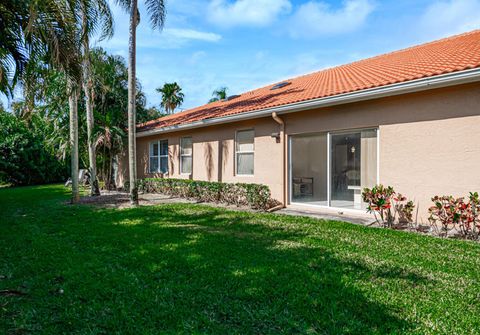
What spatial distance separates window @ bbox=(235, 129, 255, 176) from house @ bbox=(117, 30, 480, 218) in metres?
0.04

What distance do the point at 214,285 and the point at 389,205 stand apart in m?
5.21

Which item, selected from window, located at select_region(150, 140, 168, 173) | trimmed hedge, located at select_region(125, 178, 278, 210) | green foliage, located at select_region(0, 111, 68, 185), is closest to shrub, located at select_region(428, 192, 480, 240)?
trimmed hedge, located at select_region(125, 178, 278, 210)

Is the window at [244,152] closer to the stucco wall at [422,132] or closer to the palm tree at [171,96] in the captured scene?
the stucco wall at [422,132]

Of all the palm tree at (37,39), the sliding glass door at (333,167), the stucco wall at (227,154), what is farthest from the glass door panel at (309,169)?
the palm tree at (37,39)

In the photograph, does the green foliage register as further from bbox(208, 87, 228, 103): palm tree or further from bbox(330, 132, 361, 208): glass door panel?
bbox(330, 132, 361, 208): glass door panel

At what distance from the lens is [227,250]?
18.5 ft

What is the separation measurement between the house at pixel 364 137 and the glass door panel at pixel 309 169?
0.11 feet

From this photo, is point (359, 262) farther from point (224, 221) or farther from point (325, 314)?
point (224, 221)

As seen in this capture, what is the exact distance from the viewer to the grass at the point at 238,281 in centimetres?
326

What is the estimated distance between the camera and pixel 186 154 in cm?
1525

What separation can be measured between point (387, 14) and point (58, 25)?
38.6 ft

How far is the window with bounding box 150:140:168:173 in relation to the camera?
1672 cm

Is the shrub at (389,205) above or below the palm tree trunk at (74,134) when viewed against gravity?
below

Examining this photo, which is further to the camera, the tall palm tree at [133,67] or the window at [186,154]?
the window at [186,154]
